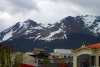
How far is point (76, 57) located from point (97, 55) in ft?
22.2

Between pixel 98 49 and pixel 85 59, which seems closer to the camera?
pixel 98 49

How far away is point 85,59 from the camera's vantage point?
5678 cm

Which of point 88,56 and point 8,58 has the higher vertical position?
point 88,56

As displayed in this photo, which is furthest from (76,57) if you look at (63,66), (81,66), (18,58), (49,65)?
(49,65)

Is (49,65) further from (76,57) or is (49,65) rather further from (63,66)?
(76,57)

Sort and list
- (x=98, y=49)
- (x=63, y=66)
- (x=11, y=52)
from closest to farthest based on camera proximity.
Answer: (x=98, y=49), (x=11, y=52), (x=63, y=66)

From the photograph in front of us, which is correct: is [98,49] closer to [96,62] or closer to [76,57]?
[96,62]

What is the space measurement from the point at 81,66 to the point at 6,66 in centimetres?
1400

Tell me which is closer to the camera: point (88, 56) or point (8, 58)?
point (8, 58)

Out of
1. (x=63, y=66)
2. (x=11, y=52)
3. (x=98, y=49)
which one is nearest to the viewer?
(x=98, y=49)

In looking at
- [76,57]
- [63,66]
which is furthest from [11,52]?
[63,66]

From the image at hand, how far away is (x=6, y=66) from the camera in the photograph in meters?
55.4

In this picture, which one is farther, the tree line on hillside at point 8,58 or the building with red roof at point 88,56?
the tree line on hillside at point 8,58

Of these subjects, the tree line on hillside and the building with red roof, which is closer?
the building with red roof
